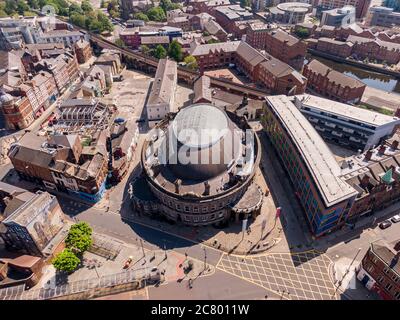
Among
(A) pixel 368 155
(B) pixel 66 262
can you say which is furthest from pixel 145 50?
(B) pixel 66 262

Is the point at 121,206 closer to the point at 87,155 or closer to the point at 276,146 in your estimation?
the point at 87,155

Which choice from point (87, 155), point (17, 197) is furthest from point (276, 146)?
point (17, 197)

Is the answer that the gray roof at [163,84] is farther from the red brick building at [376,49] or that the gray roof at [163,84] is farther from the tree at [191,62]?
the red brick building at [376,49]

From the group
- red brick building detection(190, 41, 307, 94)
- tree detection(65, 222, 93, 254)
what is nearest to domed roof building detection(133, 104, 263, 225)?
tree detection(65, 222, 93, 254)

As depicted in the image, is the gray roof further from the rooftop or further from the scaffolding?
the rooftop

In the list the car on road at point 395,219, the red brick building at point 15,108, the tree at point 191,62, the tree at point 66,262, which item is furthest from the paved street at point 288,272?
the tree at point 191,62

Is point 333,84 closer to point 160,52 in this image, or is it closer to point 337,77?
point 337,77
